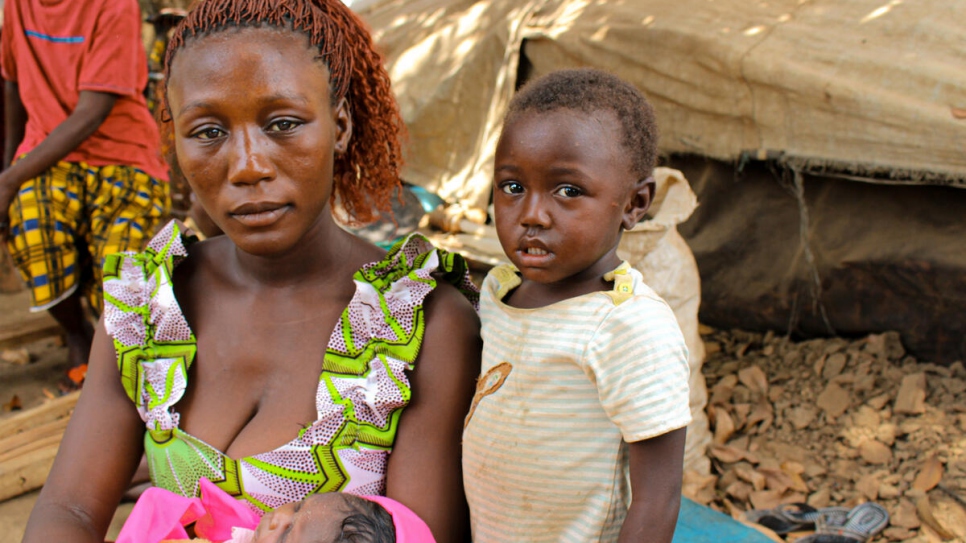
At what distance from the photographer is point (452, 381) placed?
149 cm

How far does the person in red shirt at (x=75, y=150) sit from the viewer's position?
3.00 metres

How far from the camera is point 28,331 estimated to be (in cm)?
353

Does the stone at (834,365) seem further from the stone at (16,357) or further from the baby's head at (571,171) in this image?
the stone at (16,357)

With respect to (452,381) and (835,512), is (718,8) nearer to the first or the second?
(835,512)

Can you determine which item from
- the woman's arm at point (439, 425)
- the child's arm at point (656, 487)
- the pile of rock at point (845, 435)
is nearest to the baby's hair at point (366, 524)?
the woman's arm at point (439, 425)

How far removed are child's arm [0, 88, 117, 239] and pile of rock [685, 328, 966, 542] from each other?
2.58 m

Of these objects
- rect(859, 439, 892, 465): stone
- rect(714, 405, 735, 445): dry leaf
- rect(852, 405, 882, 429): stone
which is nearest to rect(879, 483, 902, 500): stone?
rect(859, 439, 892, 465): stone

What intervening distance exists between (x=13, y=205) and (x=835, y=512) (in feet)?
10.4

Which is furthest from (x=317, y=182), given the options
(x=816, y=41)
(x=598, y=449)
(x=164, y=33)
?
(x=164, y=33)

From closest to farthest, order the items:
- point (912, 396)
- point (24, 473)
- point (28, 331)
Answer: point (24, 473)
point (912, 396)
point (28, 331)

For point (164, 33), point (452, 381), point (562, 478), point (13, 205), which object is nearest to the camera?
point (562, 478)

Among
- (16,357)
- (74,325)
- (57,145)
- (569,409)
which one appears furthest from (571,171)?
(16,357)

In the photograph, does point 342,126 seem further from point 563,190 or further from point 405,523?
point 405,523

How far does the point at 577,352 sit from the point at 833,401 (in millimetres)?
2022
